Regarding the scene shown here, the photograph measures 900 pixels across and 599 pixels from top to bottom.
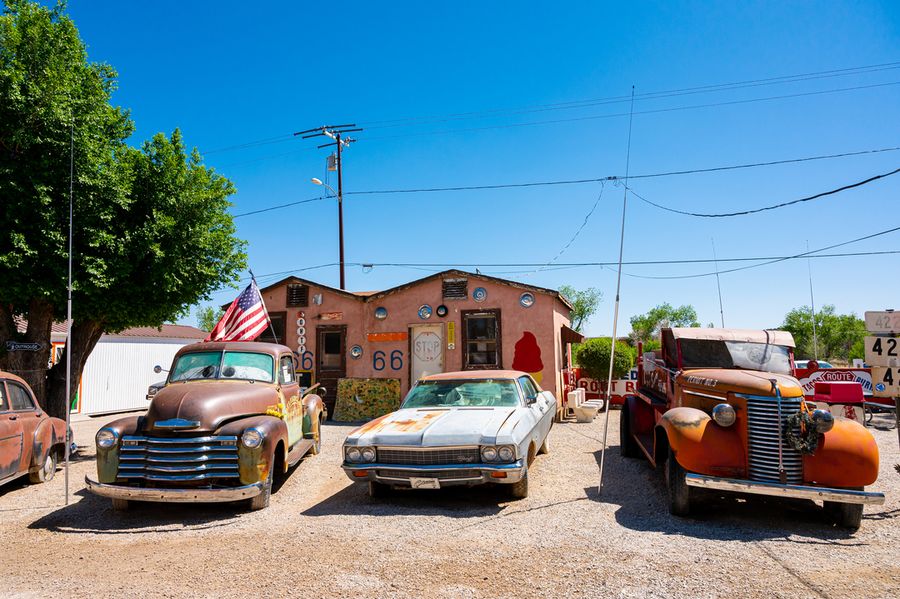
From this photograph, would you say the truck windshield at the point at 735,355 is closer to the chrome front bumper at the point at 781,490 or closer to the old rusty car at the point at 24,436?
the chrome front bumper at the point at 781,490

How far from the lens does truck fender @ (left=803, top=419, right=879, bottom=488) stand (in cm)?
548

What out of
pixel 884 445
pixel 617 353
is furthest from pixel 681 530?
pixel 617 353

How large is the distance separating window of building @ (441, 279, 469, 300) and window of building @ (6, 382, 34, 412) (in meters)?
9.84

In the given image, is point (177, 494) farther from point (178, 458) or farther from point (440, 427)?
point (440, 427)

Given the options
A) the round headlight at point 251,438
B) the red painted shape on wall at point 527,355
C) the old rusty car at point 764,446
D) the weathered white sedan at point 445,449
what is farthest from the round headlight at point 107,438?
the red painted shape on wall at point 527,355

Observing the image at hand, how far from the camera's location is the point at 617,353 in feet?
65.5

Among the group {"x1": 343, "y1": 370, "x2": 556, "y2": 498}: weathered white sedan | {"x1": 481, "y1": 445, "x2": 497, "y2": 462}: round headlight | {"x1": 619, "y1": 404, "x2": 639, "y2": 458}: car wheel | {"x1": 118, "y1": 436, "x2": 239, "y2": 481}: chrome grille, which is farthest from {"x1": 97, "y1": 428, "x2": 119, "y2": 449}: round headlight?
{"x1": 619, "y1": 404, "x2": 639, "y2": 458}: car wheel

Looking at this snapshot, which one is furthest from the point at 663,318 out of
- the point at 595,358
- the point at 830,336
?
the point at 595,358

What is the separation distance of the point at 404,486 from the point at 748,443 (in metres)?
3.78

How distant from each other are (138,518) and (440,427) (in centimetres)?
359

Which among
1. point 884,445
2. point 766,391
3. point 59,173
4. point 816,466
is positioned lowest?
point 884,445

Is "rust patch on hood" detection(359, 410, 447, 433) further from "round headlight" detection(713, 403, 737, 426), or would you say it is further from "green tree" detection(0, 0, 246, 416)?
"green tree" detection(0, 0, 246, 416)

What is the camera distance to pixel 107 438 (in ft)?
20.9

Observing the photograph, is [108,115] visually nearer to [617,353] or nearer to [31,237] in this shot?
[31,237]
